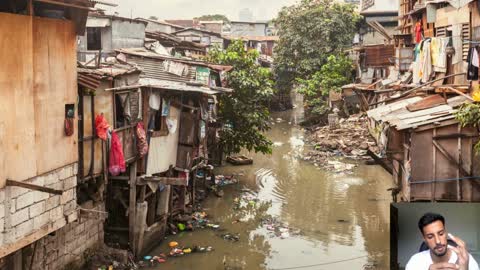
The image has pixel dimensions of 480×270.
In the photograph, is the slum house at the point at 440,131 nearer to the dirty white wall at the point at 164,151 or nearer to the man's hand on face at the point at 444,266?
the dirty white wall at the point at 164,151

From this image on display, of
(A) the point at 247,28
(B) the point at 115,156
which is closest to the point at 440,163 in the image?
(B) the point at 115,156

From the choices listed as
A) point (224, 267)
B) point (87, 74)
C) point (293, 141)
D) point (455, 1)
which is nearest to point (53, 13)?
point (87, 74)

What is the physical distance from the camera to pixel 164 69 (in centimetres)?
1867

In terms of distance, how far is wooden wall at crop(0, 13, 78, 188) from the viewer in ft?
25.5

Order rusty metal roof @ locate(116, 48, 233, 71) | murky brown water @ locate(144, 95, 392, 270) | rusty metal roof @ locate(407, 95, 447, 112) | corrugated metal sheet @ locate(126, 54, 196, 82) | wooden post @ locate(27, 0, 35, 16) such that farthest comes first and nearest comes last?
rusty metal roof @ locate(116, 48, 233, 71), corrugated metal sheet @ locate(126, 54, 196, 82), murky brown water @ locate(144, 95, 392, 270), rusty metal roof @ locate(407, 95, 447, 112), wooden post @ locate(27, 0, 35, 16)

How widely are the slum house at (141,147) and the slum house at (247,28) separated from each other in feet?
133

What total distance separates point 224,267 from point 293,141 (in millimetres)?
20694

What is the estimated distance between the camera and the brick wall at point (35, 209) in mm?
7973

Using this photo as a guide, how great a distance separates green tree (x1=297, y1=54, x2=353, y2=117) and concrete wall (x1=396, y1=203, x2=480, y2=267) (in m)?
28.6

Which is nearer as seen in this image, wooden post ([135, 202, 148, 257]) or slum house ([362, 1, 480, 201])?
slum house ([362, 1, 480, 201])

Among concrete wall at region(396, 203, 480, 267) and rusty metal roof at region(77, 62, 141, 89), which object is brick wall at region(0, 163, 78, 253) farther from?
concrete wall at region(396, 203, 480, 267)

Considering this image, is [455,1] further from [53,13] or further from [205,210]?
[205,210]

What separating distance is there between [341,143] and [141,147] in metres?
17.5

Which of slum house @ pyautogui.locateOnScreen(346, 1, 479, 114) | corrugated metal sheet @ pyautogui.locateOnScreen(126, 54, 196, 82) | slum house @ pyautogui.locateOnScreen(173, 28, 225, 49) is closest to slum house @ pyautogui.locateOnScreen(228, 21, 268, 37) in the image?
slum house @ pyautogui.locateOnScreen(173, 28, 225, 49)
